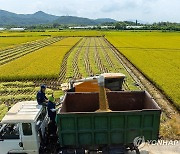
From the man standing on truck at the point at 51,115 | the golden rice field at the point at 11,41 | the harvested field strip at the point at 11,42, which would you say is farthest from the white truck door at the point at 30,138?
the golden rice field at the point at 11,41

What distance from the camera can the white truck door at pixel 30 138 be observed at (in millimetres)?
7457

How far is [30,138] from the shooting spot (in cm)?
757

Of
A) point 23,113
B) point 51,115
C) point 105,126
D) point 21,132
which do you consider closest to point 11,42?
point 51,115

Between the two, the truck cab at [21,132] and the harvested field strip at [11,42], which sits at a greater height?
the truck cab at [21,132]

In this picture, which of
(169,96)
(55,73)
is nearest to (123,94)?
(169,96)

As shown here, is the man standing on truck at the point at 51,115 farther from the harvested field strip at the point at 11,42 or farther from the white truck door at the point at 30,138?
the harvested field strip at the point at 11,42

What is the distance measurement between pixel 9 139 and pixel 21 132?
51 cm

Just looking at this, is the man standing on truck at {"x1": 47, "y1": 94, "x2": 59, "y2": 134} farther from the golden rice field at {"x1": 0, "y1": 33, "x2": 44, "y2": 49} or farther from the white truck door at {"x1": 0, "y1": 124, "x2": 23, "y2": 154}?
Result: the golden rice field at {"x1": 0, "y1": 33, "x2": 44, "y2": 49}

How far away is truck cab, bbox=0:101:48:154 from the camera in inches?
292

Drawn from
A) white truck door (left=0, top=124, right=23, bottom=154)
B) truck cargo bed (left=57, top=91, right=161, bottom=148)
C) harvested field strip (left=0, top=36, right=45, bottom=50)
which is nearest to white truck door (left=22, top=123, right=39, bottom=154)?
white truck door (left=0, top=124, right=23, bottom=154)

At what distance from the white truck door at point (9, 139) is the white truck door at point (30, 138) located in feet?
0.64

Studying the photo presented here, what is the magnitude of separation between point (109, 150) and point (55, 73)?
15019mm

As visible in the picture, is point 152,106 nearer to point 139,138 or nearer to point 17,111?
point 139,138

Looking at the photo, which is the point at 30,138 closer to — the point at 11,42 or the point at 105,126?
the point at 105,126
